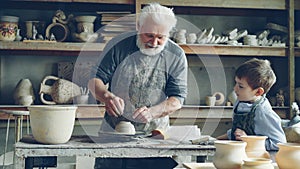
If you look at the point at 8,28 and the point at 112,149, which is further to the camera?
the point at 8,28

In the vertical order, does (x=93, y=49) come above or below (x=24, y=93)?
above

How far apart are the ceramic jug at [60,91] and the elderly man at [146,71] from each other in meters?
1.14

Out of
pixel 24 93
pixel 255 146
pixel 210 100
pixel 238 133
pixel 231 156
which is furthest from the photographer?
pixel 210 100

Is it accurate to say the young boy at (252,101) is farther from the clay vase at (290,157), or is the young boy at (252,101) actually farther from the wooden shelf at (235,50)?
the wooden shelf at (235,50)

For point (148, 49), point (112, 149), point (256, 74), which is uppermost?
point (148, 49)

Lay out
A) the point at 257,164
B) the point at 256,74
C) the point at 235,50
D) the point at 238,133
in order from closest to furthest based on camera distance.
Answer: the point at 257,164 < the point at 238,133 < the point at 256,74 < the point at 235,50

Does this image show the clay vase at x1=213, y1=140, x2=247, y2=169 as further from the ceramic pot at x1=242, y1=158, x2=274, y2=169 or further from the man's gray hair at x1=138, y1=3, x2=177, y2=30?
the man's gray hair at x1=138, y1=3, x2=177, y2=30

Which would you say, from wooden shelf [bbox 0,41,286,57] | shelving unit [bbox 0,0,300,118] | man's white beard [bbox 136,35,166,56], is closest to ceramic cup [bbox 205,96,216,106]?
shelving unit [bbox 0,0,300,118]

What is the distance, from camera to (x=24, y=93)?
387 cm

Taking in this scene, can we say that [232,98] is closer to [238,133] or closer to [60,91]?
[60,91]

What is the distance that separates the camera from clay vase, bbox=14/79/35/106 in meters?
3.81

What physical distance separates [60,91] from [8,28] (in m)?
0.67

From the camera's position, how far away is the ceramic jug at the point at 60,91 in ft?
12.7

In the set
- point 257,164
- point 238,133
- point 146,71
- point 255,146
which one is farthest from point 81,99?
point 257,164
